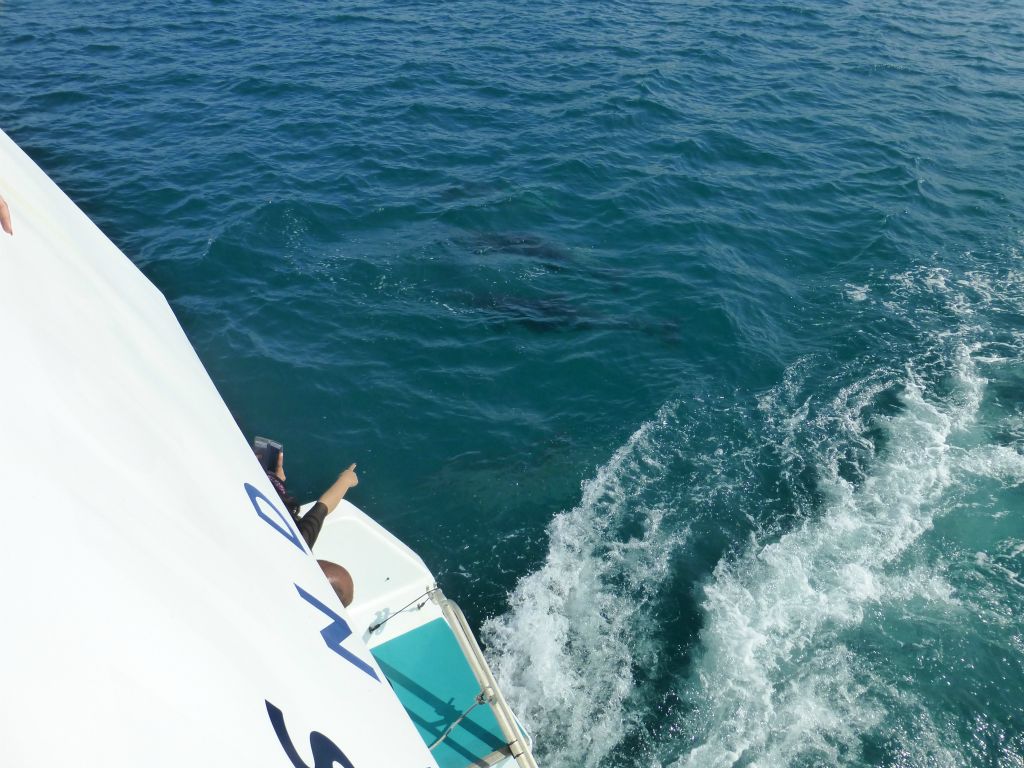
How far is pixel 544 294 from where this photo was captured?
60.4 feet

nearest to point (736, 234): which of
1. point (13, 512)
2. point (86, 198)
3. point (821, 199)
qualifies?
point (821, 199)

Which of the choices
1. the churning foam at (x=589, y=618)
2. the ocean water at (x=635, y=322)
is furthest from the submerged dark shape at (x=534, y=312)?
the churning foam at (x=589, y=618)

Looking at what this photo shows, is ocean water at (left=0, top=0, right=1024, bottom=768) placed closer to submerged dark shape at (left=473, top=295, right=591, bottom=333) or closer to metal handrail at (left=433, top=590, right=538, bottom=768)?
submerged dark shape at (left=473, top=295, right=591, bottom=333)

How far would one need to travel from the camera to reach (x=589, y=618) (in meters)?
11.5

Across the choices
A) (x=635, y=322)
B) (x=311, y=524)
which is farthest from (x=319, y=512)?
(x=635, y=322)

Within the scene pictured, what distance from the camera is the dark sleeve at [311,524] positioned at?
8148mm

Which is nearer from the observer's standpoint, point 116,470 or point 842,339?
point 116,470

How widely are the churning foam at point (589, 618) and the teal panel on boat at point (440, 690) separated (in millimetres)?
1839

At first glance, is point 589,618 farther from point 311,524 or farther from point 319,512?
point 311,524

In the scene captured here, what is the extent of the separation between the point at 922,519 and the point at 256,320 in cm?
1435

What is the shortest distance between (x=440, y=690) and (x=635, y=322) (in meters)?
11.0

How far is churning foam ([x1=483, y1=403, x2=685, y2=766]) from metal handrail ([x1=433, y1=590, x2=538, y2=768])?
2.01m

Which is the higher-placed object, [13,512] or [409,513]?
[13,512]

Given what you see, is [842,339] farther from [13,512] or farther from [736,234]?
[13,512]
